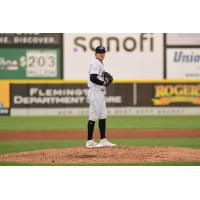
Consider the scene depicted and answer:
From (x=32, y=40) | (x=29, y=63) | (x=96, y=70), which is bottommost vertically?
(x=96, y=70)

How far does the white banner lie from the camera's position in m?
16.1

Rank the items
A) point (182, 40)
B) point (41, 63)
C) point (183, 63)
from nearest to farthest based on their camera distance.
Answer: point (182, 40)
point (41, 63)
point (183, 63)

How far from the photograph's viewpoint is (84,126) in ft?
43.6

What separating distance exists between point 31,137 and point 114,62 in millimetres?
5938

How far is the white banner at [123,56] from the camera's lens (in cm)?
1611

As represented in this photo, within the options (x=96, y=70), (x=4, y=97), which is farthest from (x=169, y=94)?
(x=96, y=70)

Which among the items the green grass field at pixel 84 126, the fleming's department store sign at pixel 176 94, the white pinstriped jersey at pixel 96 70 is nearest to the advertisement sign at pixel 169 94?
the fleming's department store sign at pixel 176 94

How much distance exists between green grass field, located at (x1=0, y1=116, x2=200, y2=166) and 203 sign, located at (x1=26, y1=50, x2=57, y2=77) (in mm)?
1347

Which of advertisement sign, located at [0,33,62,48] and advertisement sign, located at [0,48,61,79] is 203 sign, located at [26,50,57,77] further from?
advertisement sign, located at [0,33,62,48]

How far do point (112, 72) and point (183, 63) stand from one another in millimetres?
2076

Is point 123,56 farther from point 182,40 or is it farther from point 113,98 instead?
point 182,40

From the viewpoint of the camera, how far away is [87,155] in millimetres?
7879

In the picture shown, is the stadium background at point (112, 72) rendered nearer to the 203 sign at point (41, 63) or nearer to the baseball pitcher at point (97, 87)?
the 203 sign at point (41, 63)

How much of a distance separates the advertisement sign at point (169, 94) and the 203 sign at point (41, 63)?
2.49 meters
